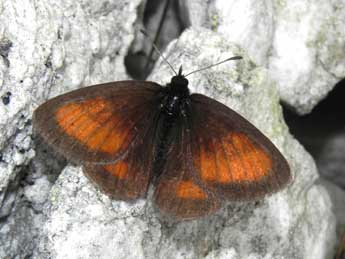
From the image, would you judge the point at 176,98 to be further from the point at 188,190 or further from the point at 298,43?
the point at 298,43

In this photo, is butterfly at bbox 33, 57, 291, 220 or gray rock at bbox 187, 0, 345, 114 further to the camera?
gray rock at bbox 187, 0, 345, 114

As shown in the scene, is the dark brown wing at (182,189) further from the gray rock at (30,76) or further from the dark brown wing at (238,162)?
the gray rock at (30,76)

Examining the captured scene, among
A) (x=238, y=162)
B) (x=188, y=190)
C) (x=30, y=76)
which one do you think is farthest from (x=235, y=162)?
(x=30, y=76)

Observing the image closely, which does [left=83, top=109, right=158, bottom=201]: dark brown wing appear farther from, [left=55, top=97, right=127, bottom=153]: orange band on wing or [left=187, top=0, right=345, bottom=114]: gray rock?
[left=187, top=0, right=345, bottom=114]: gray rock

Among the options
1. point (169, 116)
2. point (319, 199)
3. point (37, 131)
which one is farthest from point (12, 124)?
point (319, 199)

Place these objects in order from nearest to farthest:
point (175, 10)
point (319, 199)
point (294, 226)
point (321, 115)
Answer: point (294, 226)
point (319, 199)
point (175, 10)
point (321, 115)

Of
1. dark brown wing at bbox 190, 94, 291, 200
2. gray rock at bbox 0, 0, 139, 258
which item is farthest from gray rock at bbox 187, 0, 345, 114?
dark brown wing at bbox 190, 94, 291, 200

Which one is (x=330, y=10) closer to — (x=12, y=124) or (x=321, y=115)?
(x=321, y=115)

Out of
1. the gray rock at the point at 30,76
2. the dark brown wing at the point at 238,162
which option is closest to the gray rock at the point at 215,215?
the gray rock at the point at 30,76
